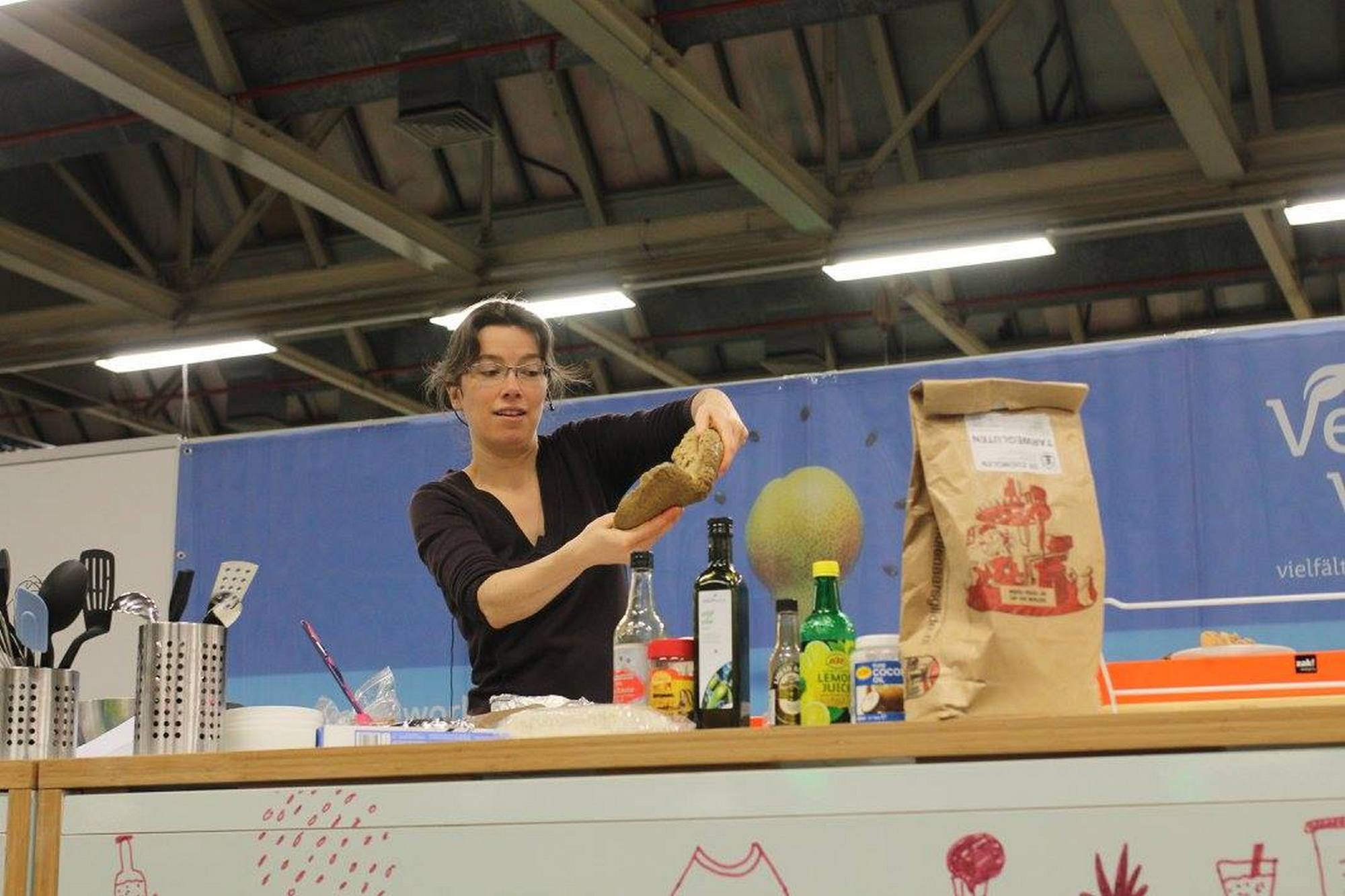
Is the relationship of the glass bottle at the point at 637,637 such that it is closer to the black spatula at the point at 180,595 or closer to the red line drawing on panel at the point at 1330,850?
the black spatula at the point at 180,595

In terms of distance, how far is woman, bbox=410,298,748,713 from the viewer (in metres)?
2.22

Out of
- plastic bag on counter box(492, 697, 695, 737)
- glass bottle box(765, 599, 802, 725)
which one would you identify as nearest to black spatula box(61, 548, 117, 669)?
plastic bag on counter box(492, 697, 695, 737)

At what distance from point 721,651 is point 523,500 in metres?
0.90

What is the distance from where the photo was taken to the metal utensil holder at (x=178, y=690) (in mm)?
1657

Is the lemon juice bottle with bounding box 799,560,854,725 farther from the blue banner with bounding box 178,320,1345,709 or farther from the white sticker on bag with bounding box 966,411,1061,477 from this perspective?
the blue banner with bounding box 178,320,1345,709

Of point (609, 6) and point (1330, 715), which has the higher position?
point (609, 6)

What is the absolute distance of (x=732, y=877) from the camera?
1.29 meters

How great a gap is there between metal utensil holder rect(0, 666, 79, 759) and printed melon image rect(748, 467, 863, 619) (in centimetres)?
216

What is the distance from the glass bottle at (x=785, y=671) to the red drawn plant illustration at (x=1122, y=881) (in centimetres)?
35

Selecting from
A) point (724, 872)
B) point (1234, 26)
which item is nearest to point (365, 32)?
point (1234, 26)

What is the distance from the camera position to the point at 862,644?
4.63 ft

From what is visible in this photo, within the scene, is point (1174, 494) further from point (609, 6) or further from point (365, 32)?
point (365, 32)

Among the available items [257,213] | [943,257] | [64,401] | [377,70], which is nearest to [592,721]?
[377,70]

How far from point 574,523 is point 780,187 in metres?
3.94
